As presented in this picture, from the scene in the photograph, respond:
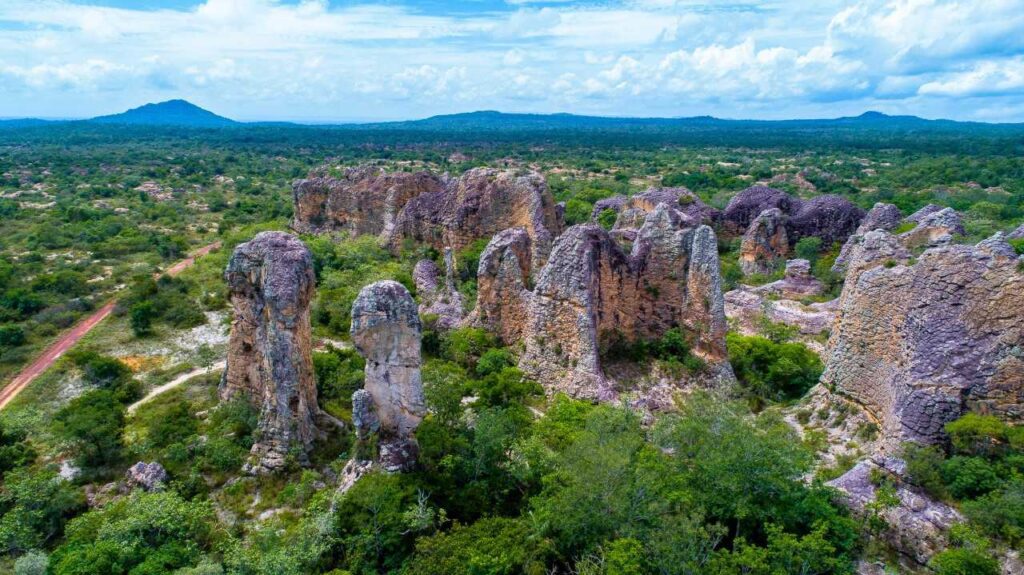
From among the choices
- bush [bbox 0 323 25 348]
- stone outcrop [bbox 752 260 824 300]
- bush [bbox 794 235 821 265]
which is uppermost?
bush [bbox 794 235 821 265]

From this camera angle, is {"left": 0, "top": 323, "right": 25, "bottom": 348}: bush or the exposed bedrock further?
the exposed bedrock

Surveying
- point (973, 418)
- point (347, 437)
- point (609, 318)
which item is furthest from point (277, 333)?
point (973, 418)

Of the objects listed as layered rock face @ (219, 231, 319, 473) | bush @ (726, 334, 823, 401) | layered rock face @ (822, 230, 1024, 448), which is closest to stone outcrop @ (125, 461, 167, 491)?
layered rock face @ (219, 231, 319, 473)

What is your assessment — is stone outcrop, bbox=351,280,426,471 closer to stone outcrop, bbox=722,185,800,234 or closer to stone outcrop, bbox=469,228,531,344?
stone outcrop, bbox=469,228,531,344

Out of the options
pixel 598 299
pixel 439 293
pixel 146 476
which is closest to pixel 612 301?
pixel 598 299

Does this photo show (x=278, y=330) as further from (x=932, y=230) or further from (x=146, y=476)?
(x=932, y=230)

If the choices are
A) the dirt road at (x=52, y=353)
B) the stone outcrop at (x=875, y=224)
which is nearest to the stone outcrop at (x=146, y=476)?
the dirt road at (x=52, y=353)
